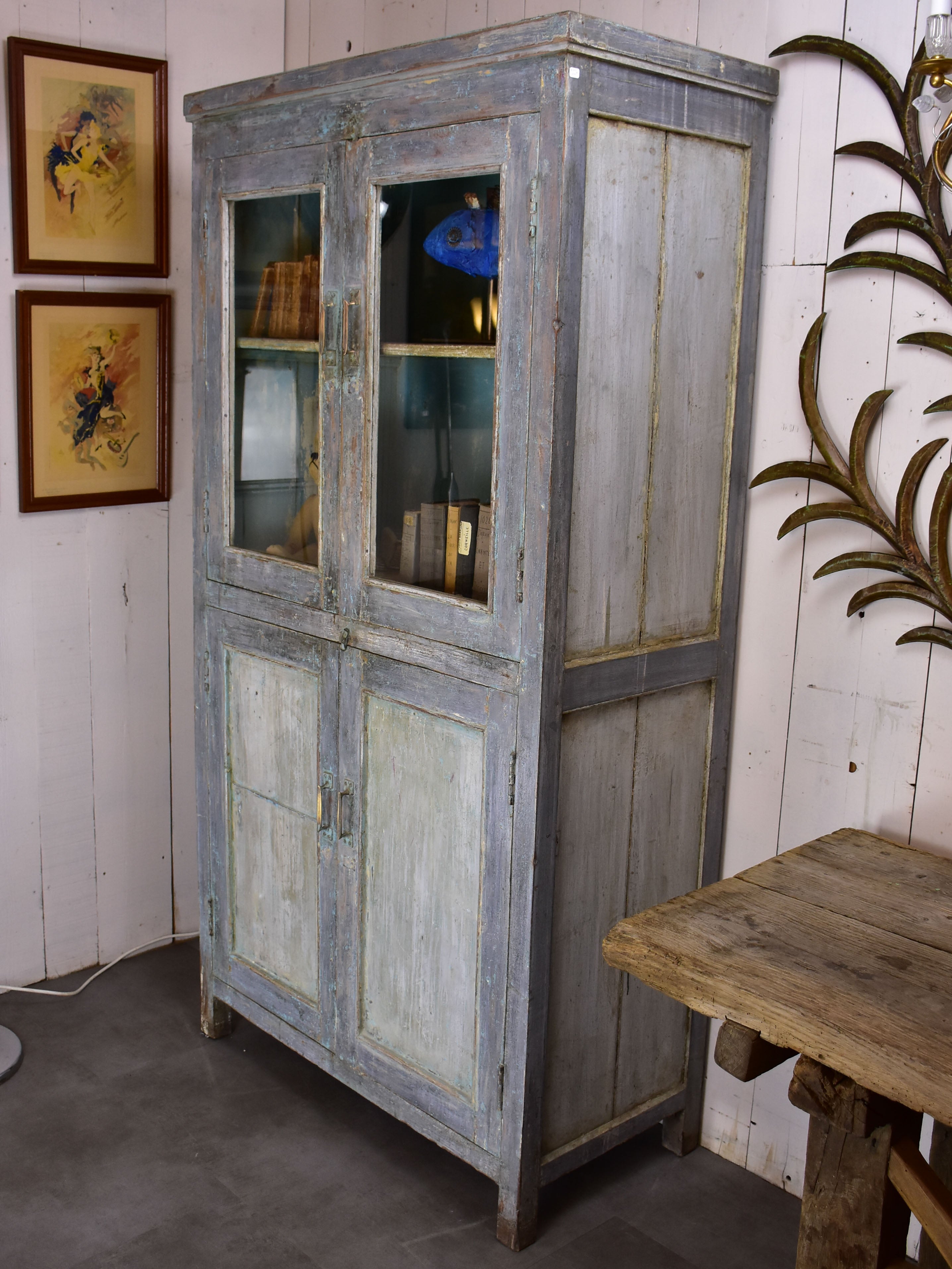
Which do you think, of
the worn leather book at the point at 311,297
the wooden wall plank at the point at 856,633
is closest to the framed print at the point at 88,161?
the worn leather book at the point at 311,297

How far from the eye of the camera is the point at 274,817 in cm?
282

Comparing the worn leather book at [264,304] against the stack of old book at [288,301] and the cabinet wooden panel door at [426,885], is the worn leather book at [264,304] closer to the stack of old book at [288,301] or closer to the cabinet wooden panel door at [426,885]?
the stack of old book at [288,301]

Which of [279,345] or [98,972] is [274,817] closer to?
[98,972]

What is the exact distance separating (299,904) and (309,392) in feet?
3.66

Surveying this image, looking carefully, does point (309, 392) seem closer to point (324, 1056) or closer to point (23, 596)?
point (23, 596)

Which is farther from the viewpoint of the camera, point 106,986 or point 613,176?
point 106,986

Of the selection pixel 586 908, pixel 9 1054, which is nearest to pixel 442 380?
pixel 586 908

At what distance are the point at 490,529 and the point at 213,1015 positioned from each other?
154 centimetres

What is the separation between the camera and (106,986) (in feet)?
10.9

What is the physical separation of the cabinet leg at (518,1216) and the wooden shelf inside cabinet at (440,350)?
1525mm

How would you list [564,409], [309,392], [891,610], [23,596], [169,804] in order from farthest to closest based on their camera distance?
[169,804] → [23,596] → [309,392] → [891,610] → [564,409]

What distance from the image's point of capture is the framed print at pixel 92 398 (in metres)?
3.06

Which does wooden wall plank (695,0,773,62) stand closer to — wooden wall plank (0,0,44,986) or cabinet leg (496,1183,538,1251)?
wooden wall plank (0,0,44,986)

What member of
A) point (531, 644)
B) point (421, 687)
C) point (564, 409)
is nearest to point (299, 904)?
point (421, 687)
